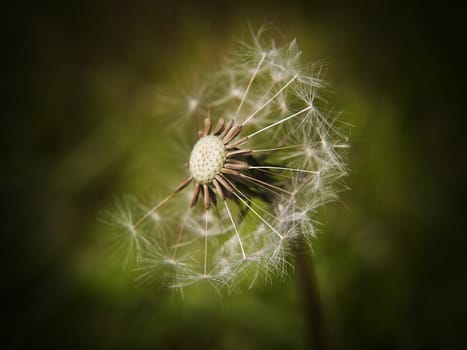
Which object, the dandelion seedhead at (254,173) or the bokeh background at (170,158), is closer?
the dandelion seedhead at (254,173)

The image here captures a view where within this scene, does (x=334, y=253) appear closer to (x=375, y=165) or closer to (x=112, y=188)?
(x=375, y=165)

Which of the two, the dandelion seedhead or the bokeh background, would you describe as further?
the bokeh background

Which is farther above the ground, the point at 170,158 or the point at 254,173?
the point at 170,158

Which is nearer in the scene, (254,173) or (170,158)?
(254,173)
